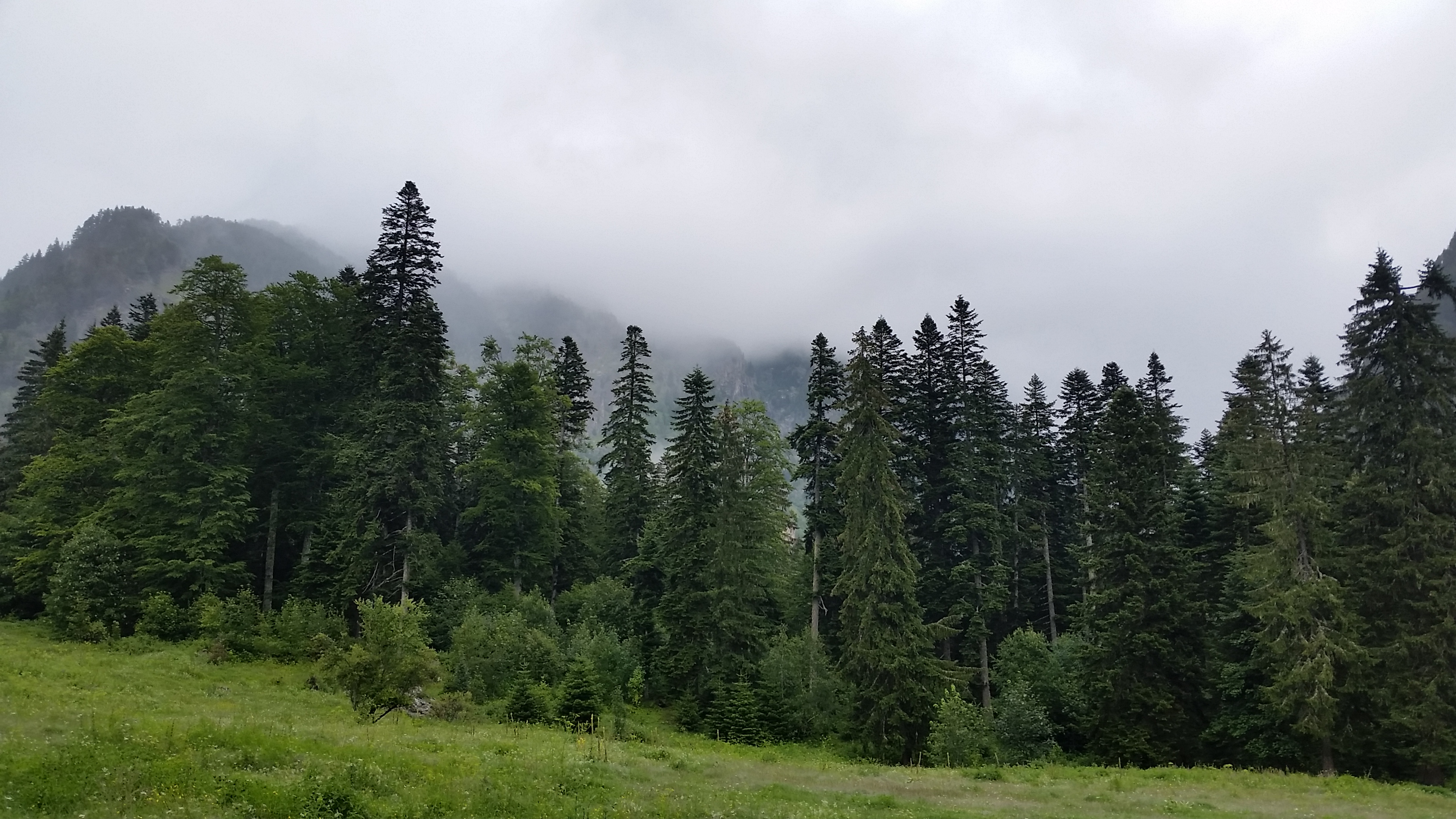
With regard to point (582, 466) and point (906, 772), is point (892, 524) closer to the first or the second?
point (906, 772)

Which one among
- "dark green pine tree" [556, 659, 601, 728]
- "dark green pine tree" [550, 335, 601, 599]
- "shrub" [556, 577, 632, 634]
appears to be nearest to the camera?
"dark green pine tree" [556, 659, 601, 728]

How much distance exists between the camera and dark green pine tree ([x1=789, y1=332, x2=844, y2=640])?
140 feet

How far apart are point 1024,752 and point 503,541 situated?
3133 centimetres

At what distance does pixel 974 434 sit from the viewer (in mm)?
44250

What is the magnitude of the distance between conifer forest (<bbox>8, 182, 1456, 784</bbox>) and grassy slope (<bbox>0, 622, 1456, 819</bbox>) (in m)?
4.51

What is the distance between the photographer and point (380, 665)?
22.8 metres

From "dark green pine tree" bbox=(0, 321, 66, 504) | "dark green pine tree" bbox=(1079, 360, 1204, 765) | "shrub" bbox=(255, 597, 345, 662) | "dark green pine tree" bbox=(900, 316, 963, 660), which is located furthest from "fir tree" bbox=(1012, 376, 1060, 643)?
"dark green pine tree" bbox=(0, 321, 66, 504)

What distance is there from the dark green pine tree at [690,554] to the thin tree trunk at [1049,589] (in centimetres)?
2303

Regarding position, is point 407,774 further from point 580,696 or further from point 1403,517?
point 1403,517

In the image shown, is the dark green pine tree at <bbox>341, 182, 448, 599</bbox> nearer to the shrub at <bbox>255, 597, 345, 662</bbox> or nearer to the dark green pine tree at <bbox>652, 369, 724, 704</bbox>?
the shrub at <bbox>255, 597, 345, 662</bbox>

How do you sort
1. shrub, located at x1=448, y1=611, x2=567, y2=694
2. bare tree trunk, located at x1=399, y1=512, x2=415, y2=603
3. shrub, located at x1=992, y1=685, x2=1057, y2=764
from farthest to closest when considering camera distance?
bare tree trunk, located at x1=399, y1=512, x2=415, y2=603, shrub, located at x1=448, y1=611, x2=567, y2=694, shrub, located at x1=992, y1=685, x2=1057, y2=764

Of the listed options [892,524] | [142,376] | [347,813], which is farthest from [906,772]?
[142,376]

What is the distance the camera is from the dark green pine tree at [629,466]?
52156 mm

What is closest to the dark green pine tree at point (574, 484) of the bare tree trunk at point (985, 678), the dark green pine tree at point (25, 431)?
the bare tree trunk at point (985, 678)
